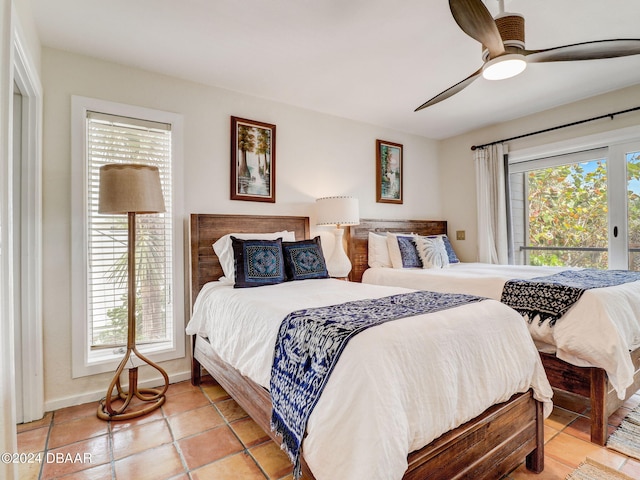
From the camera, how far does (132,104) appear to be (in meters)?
2.61

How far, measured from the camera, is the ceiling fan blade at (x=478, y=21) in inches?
59.1

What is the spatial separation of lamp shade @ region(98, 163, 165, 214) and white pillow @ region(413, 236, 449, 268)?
262 cm

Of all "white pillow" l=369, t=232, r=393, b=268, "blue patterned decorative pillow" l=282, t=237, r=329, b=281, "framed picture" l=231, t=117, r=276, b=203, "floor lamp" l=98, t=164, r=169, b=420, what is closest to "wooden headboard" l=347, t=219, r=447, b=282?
"white pillow" l=369, t=232, r=393, b=268

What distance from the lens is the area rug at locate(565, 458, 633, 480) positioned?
5.16 feet

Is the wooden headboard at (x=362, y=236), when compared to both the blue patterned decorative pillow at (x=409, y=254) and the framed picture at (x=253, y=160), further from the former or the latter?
the framed picture at (x=253, y=160)

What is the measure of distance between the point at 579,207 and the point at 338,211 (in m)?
2.63

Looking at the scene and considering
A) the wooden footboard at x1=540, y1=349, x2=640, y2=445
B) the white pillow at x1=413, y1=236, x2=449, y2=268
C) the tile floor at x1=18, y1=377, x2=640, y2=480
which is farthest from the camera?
the white pillow at x1=413, y1=236, x2=449, y2=268

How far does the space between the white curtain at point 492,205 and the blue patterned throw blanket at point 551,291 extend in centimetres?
139

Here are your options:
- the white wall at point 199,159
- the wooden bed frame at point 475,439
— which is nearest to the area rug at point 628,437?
the wooden bed frame at point 475,439

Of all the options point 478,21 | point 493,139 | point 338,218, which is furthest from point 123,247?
point 493,139

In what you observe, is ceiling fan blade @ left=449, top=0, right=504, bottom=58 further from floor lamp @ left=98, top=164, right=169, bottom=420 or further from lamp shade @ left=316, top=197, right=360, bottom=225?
floor lamp @ left=98, top=164, right=169, bottom=420

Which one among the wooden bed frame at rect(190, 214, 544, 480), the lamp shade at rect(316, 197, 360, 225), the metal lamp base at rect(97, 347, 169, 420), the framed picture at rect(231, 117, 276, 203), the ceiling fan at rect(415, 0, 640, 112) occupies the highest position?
the ceiling fan at rect(415, 0, 640, 112)

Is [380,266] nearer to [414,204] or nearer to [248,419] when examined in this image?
[414,204]

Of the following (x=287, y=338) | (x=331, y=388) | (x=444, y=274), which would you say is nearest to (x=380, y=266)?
(x=444, y=274)
